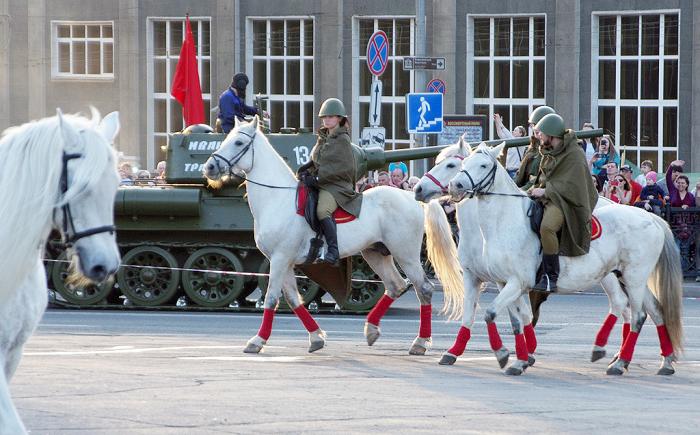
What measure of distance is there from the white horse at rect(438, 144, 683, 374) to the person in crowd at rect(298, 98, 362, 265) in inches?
87.1

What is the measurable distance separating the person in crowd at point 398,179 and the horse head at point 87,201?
17.9m

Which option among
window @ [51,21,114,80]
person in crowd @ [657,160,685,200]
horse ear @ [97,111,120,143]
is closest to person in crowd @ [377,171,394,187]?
person in crowd @ [657,160,685,200]

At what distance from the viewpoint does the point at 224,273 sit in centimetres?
2052

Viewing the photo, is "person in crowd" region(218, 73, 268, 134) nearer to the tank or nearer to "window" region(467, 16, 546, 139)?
the tank

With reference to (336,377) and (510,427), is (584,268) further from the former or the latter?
(510,427)

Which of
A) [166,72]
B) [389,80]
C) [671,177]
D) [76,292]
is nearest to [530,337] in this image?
[76,292]

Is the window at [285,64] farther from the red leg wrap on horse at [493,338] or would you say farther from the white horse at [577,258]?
the red leg wrap on horse at [493,338]

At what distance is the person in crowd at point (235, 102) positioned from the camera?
1927 centimetres

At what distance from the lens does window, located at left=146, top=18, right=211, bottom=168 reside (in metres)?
40.8

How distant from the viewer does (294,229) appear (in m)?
15.4

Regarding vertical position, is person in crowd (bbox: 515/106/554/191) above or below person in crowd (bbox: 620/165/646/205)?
above

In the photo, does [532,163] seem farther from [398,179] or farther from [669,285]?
[398,179]

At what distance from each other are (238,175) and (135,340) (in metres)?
2.06

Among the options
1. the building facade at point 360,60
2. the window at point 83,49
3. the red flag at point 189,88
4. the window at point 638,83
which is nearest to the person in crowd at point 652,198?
the red flag at point 189,88
